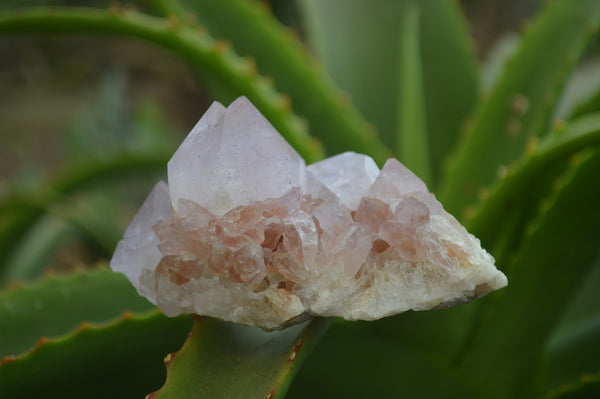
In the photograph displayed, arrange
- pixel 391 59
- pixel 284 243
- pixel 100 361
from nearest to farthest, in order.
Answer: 1. pixel 284 243
2. pixel 100 361
3. pixel 391 59

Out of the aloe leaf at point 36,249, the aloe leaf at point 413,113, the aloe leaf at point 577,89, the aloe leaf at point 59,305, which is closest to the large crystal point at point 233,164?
the aloe leaf at point 59,305

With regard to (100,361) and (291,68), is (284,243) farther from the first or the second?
(291,68)

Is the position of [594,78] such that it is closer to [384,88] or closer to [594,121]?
[384,88]

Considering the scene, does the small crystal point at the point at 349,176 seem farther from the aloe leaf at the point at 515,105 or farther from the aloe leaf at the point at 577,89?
the aloe leaf at the point at 577,89

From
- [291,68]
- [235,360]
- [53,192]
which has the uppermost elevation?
[53,192]

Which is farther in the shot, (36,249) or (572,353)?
(36,249)

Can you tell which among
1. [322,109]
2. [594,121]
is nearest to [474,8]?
[322,109]

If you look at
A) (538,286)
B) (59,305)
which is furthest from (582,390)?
(59,305)
